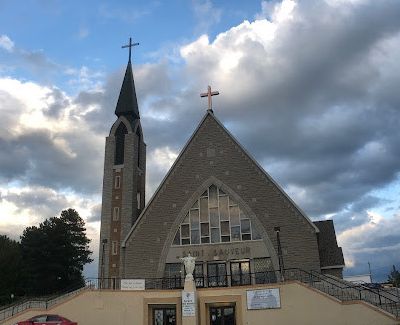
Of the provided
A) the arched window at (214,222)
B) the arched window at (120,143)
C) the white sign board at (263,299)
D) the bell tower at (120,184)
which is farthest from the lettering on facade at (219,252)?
the arched window at (120,143)

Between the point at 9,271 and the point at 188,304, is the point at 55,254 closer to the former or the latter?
the point at 9,271

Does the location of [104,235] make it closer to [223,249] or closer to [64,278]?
[223,249]

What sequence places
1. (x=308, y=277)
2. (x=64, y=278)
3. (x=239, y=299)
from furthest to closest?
(x=64, y=278)
(x=308, y=277)
(x=239, y=299)

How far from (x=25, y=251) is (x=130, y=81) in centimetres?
2497

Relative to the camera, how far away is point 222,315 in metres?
26.5

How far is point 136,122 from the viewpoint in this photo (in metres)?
46.5

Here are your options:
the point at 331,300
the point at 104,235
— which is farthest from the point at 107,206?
the point at 331,300

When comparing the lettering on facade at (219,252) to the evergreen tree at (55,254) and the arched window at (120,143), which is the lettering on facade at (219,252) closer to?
the arched window at (120,143)

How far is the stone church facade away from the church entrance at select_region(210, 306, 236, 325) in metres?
5.21

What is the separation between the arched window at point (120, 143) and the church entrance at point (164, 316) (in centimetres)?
1920

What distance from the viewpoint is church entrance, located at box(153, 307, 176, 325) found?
27297 millimetres

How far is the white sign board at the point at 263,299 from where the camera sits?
24.5 metres

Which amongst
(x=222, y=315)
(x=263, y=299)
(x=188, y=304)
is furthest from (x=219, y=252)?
(x=263, y=299)

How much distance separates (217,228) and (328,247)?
9.17m
